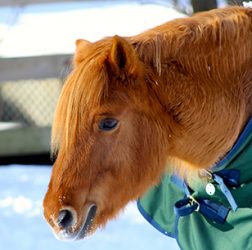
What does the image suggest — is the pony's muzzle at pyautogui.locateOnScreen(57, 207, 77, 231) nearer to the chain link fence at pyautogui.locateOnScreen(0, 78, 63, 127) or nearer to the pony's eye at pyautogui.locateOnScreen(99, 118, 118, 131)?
the pony's eye at pyautogui.locateOnScreen(99, 118, 118, 131)

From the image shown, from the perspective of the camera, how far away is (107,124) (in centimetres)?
207

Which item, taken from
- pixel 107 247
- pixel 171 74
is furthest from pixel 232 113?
pixel 107 247

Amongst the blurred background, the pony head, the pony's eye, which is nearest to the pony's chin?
the pony head

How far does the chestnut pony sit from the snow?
4644 millimetres

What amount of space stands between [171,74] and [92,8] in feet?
25.3

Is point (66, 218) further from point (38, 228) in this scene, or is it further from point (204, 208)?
point (38, 228)

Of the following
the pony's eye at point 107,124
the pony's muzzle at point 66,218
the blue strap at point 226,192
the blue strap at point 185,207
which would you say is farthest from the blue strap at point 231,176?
the pony's muzzle at point 66,218

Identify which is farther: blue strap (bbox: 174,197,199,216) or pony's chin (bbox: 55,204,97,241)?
blue strap (bbox: 174,197,199,216)

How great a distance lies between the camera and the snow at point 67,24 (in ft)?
24.0

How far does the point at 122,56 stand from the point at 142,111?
0.17m

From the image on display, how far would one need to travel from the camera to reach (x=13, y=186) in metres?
4.93

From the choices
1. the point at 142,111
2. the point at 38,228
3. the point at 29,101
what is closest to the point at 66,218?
the point at 142,111

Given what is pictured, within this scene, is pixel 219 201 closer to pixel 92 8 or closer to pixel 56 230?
pixel 56 230

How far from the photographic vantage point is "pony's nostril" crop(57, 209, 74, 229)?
2.02 metres
